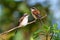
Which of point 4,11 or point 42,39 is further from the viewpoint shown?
point 4,11

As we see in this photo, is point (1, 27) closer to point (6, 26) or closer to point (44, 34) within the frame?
point (6, 26)

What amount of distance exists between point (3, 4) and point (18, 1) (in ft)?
1.00

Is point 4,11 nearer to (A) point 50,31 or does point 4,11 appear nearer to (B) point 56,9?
(B) point 56,9

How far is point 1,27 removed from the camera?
165 inches

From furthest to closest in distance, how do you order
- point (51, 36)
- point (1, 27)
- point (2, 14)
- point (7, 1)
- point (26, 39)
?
point (7, 1)
point (2, 14)
point (1, 27)
point (26, 39)
point (51, 36)

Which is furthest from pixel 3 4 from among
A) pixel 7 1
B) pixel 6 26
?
pixel 6 26

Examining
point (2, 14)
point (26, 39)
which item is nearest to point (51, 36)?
point (26, 39)

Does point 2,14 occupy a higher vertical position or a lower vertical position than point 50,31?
higher

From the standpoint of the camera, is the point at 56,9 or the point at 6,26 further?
the point at 56,9

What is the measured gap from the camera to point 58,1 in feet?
16.0

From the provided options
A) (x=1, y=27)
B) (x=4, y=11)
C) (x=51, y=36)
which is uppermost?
(x=4, y=11)

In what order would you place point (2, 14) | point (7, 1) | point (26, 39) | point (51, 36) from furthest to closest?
1. point (7, 1)
2. point (2, 14)
3. point (26, 39)
4. point (51, 36)

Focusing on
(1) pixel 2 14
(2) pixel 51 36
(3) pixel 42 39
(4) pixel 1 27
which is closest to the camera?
(2) pixel 51 36

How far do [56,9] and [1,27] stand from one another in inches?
42.0
